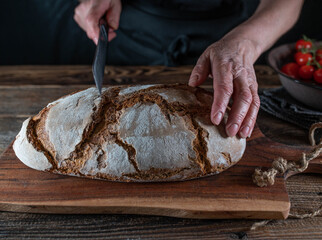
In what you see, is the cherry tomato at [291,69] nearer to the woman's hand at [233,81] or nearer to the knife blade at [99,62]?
the woman's hand at [233,81]

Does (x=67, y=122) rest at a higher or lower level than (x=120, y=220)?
higher

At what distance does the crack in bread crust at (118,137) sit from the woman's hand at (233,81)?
0.31 feet

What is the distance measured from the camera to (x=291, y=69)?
183cm

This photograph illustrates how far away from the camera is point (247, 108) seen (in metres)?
1.18

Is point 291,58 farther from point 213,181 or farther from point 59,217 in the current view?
point 59,217

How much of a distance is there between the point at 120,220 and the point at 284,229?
56cm

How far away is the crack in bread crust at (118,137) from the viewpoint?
1136 millimetres

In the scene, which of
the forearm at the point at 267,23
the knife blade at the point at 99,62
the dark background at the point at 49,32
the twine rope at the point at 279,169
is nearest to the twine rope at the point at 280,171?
the twine rope at the point at 279,169

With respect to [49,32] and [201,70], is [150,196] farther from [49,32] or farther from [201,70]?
[49,32]

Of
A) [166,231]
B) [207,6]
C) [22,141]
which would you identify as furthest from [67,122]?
Answer: [207,6]

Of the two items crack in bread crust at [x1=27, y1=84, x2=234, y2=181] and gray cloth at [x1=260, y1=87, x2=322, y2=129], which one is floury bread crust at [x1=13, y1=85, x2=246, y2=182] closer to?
A: crack in bread crust at [x1=27, y1=84, x2=234, y2=181]

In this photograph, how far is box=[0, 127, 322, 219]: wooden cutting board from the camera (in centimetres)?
104

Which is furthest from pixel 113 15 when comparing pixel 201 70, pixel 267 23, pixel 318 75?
pixel 318 75

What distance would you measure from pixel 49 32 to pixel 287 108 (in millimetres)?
2130
